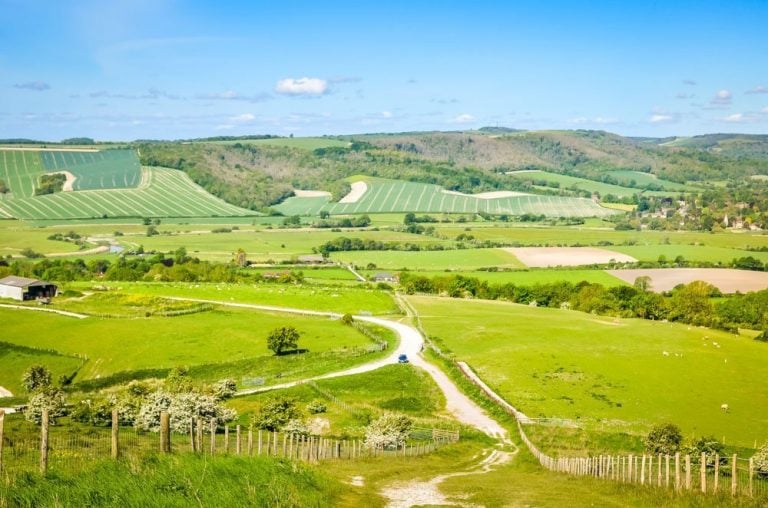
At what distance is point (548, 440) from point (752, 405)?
65.4 feet

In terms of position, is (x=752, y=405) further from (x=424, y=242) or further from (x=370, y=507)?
(x=424, y=242)

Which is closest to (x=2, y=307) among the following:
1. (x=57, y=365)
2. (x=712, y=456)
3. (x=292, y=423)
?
(x=57, y=365)

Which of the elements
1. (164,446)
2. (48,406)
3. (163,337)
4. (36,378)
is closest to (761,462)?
(164,446)

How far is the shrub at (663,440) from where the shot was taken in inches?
1719

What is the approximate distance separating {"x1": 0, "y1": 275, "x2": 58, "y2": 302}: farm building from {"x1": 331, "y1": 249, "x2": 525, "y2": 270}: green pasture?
61.1 metres

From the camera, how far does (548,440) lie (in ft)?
157

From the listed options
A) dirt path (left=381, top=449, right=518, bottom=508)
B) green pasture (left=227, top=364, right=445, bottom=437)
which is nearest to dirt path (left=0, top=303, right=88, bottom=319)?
green pasture (left=227, top=364, right=445, bottom=437)

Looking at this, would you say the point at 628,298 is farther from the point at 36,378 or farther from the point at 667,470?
the point at 667,470

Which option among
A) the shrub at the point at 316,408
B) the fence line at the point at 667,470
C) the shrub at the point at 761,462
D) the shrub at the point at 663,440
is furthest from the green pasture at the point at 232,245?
the shrub at the point at 761,462

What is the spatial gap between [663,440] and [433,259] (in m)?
121

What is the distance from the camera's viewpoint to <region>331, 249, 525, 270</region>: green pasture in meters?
158

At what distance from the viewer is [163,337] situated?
3361 inches

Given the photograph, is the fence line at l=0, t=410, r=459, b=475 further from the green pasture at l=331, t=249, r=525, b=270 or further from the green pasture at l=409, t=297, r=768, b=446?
the green pasture at l=331, t=249, r=525, b=270

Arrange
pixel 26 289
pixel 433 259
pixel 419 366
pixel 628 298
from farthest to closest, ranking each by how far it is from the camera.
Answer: pixel 433 259 → pixel 628 298 → pixel 26 289 → pixel 419 366
